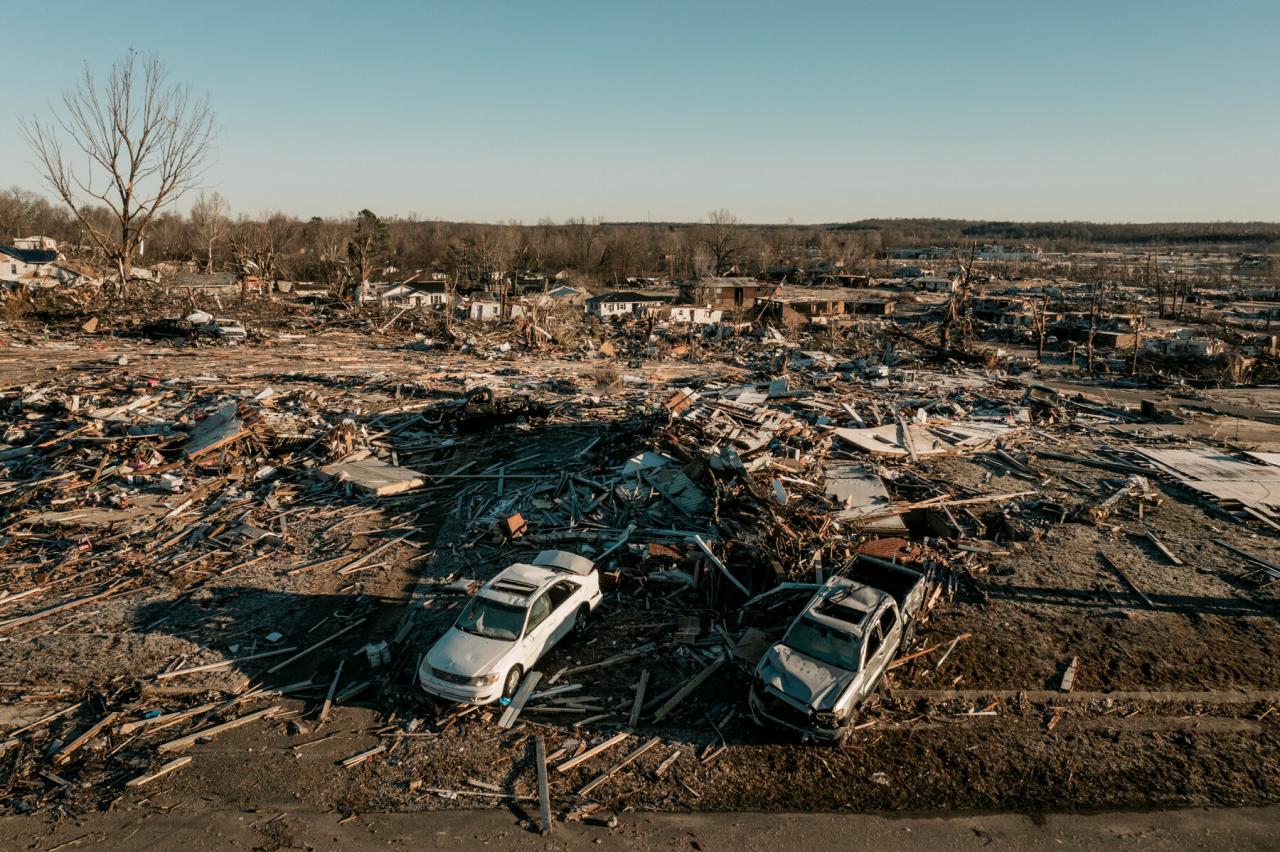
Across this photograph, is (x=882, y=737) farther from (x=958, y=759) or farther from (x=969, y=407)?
(x=969, y=407)

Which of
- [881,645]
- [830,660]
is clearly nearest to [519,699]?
[830,660]

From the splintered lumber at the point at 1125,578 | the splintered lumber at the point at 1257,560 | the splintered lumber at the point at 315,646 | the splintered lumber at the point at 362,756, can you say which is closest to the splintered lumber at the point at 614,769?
the splintered lumber at the point at 362,756

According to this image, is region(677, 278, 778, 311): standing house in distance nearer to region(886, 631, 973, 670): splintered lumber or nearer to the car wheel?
region(886, 631, 973, 670): splintered lumber

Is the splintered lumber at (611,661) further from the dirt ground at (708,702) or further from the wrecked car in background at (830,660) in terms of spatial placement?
the wrecked car in background at (830,660)

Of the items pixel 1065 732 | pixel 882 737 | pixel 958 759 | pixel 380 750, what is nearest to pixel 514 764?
pixel 380 750

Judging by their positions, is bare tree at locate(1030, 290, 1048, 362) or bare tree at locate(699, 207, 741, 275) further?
bare tree at locate(699, 207, 741, 275)

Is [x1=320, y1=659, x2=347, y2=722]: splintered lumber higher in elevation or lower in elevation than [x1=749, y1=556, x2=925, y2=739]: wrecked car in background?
lower

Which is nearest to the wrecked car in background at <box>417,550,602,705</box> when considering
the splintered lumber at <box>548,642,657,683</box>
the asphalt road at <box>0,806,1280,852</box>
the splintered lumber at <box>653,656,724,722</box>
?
the splintered lumber at <box>548,642,657,683</box>
